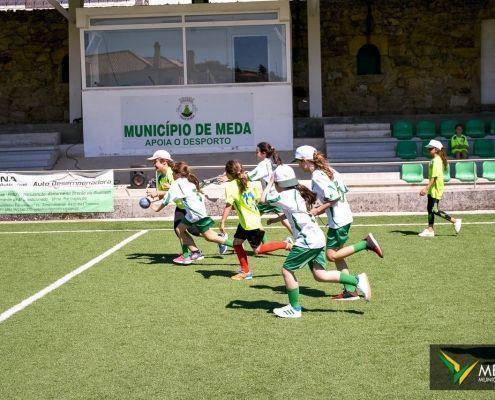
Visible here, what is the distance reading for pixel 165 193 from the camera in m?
14.7

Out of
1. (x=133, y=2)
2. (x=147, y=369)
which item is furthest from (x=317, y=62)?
(x=147, y=369)

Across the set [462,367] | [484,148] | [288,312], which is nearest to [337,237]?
[288,312]

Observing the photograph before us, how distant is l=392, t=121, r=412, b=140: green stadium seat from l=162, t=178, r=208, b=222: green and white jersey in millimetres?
16531

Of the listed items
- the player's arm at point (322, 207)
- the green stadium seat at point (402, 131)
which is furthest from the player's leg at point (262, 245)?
the green stadium seat at point (402, 131)

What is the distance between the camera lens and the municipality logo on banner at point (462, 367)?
25.6 feet

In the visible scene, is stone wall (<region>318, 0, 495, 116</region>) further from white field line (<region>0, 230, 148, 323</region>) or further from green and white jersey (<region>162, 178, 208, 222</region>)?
green and white jersey (<region>162, 178, 208, 222</region>)

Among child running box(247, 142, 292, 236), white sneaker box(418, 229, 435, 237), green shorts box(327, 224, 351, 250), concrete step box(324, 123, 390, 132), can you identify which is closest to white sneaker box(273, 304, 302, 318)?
green shorts box(327, 224, 351, 250)

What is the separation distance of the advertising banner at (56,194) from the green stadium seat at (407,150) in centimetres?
977

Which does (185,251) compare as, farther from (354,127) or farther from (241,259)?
(354,127)

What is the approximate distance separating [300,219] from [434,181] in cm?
739

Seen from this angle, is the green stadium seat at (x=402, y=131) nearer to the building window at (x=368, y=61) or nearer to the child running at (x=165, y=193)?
the building window at (x=368, y=61)

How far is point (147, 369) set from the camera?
852cm

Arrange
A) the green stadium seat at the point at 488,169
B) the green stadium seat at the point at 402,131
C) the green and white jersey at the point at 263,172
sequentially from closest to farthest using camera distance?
the green and white jersey at the point at 263,172
the green stadium seat at the point at 488,169
the green stadium seat at the point at 402,131

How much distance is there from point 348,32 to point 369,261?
22306mm
